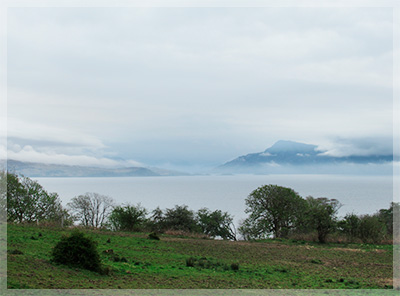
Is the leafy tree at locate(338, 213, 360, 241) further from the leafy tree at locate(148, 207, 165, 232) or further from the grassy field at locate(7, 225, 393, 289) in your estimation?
the leafy tree at locate(148, 207, 165, 232)

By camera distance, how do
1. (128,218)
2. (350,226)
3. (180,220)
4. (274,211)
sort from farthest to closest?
(180,220), (274,211), (128,218), (350,226)

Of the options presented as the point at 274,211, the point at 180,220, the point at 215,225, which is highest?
the point at 274,211

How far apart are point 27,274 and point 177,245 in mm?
11816

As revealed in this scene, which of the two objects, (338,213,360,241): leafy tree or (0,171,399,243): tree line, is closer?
(0,171,399,243): tree line

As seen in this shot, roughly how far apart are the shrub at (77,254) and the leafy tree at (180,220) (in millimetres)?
24614

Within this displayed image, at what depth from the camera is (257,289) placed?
9781 mm

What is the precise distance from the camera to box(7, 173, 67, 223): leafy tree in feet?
92.5

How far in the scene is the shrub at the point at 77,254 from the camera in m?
10.3

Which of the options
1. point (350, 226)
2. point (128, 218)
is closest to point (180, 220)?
point (128, 218)

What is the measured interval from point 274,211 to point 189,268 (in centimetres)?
2068

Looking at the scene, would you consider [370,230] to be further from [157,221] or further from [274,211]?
[157,221]

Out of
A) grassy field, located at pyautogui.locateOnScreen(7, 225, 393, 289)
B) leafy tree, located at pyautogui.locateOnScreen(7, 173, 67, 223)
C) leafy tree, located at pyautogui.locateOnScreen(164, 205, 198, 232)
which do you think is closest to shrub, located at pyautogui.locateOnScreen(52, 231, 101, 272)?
grassy field, located at pyautogui.locateOnScreen(7, 225, 393, 289)

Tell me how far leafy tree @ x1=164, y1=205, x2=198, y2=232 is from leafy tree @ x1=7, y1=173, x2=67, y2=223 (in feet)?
34.9

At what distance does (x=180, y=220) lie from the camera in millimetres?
35312
